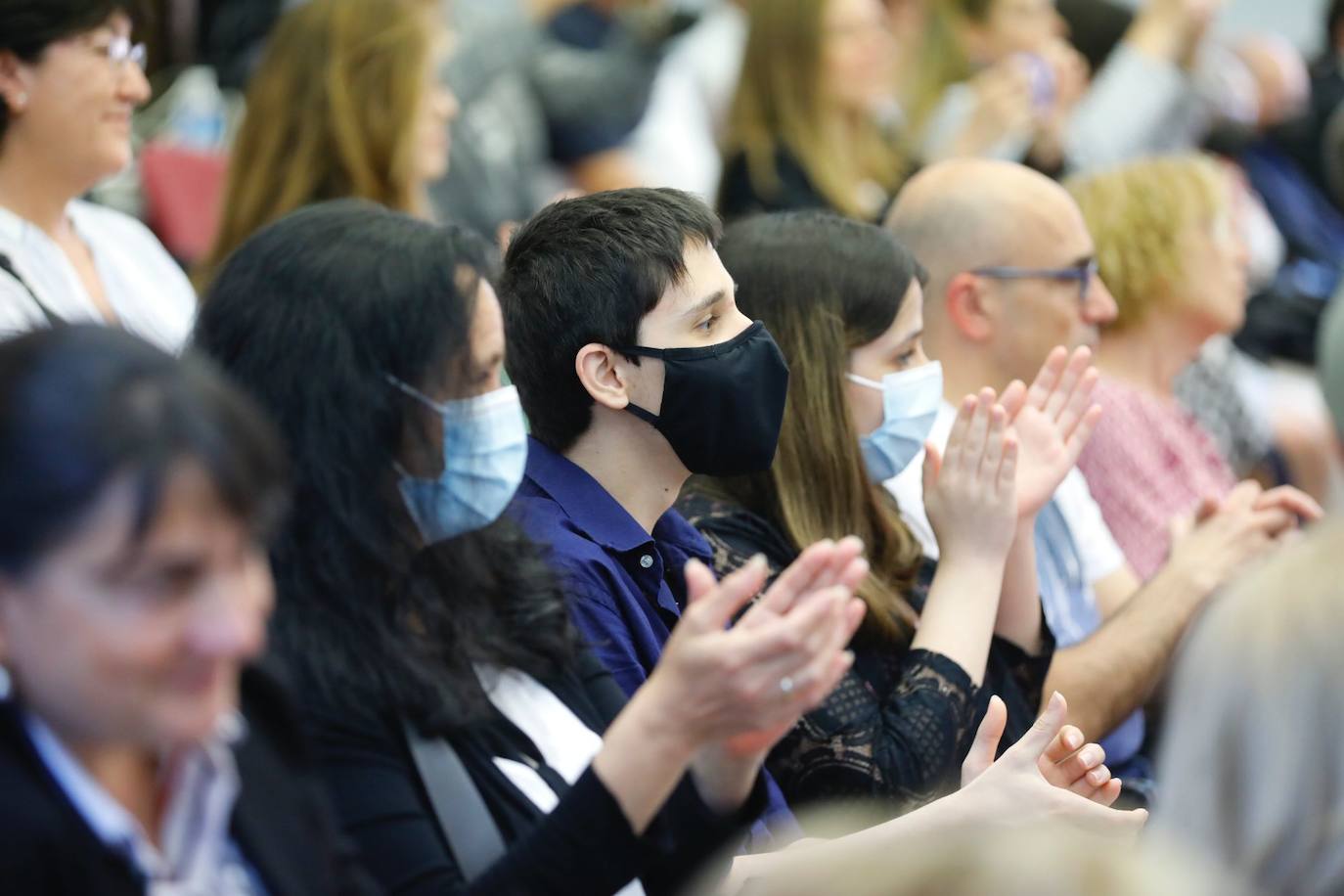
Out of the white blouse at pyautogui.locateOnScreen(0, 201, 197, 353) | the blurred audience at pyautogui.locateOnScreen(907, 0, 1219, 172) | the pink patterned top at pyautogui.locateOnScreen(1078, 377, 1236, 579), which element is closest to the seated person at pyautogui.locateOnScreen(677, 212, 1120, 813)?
the pink patterned top at pyautogui.locateOnScreen(1078, 377, 1236, 579)

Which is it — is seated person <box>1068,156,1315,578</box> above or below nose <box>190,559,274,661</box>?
below

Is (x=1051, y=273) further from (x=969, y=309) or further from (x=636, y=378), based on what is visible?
(x=636, y=378)

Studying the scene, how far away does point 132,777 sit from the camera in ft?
4.86

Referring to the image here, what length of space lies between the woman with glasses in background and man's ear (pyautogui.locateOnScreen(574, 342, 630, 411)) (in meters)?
0.82

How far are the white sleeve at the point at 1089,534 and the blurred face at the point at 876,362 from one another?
61 cm

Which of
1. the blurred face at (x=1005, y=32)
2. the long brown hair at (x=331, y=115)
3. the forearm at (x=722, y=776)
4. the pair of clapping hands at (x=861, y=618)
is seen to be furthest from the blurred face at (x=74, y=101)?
the blurred face at (x=1005, y=32)

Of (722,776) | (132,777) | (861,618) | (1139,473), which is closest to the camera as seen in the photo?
(132,777)

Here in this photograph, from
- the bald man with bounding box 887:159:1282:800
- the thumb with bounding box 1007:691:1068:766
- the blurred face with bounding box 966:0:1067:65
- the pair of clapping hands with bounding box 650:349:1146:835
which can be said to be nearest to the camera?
the pair of clapping hands with bounding box 650:349:1146:835

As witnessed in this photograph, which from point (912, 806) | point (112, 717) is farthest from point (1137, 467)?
point (112, 717)

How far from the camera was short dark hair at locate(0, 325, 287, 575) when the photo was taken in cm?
132

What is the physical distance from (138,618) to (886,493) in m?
1.85

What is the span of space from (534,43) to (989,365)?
2190mm

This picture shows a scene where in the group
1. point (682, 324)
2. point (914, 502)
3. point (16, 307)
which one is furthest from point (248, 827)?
point (914, 502)

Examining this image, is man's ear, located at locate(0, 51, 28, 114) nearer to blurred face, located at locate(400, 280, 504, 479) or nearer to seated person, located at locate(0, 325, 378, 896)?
blurred face, located at locate(400, 280, 504, 479)
